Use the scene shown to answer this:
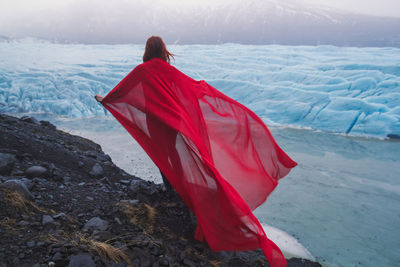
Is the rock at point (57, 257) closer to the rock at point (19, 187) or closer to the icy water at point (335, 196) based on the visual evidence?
the rock at point (19, 187)

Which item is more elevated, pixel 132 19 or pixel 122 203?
pixel 132 19

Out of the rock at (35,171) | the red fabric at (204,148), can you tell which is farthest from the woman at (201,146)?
the rock at (35,171)

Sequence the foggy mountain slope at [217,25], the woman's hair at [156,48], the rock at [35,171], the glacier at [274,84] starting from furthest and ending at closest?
the foggy mountain slope at [217,25], the glacier at [274,84], the rock at [35,171], the woman's hair at [156,48]

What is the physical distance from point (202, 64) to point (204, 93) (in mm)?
11400

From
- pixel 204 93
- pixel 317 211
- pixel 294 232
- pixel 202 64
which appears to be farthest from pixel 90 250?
pixel 202 64

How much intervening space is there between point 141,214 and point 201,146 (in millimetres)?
760

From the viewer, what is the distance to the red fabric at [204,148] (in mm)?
1856

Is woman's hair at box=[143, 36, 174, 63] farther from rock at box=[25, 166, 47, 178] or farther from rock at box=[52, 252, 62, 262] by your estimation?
rock at box=[25, 166, 47, 178]

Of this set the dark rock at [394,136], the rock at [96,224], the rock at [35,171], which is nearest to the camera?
the rock at [96,224]

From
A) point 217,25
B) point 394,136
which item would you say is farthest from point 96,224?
point 217,25

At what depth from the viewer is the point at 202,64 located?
1359 centimetres

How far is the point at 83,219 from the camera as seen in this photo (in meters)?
2.07

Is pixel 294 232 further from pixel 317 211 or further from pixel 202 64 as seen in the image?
pixel 202 64

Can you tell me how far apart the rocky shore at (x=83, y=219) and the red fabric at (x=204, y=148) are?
0.33m
